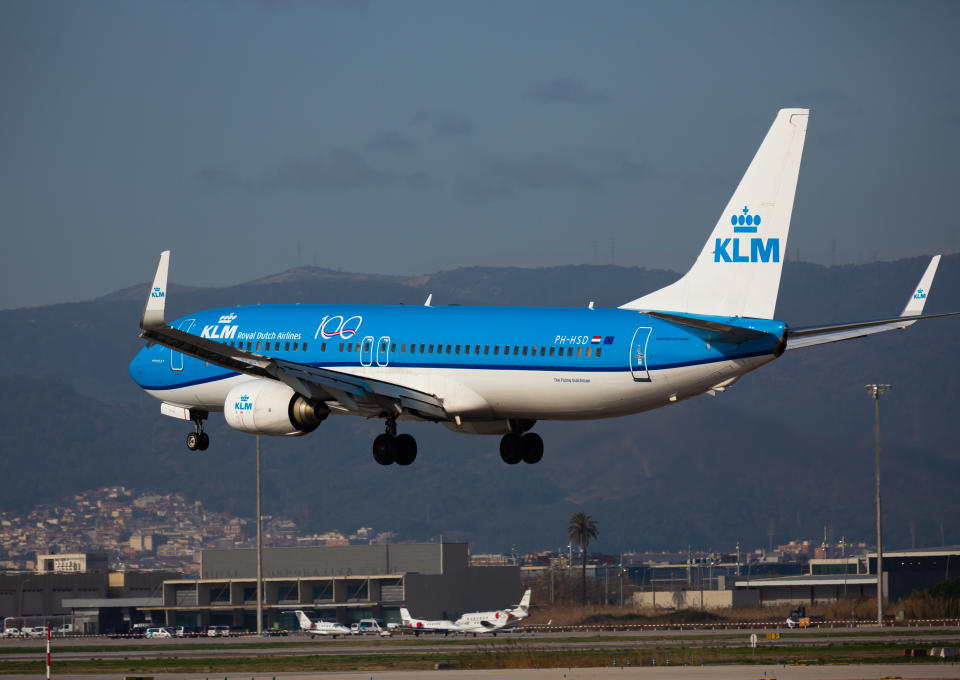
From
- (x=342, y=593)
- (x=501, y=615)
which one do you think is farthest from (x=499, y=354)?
(x=342, y=593)

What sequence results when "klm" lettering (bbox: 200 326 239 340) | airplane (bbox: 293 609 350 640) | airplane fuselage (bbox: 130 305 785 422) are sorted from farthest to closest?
1. airplane (bbox: 293 609 350 640)
2. "klm" lettering (bbox: 200 326 239 340)
3. airplane fuselage (bbox: 130 305 785 422)

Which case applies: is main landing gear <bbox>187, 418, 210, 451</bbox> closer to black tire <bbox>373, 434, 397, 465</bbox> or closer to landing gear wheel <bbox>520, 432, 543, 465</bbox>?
black tire <bbox>373, 434, 397, 465</bbox>

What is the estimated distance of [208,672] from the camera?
249ft

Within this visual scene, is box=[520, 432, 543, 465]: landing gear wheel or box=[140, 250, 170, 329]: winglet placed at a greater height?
box=[140, 250, 170, 329]: winglet

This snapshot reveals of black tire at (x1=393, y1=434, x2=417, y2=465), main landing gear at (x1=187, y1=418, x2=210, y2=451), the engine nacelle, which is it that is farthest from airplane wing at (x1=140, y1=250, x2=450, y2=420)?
main landing gear at (x1=187, y1=418, x2=210, y2=451)

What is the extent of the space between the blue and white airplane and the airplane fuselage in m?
0.05

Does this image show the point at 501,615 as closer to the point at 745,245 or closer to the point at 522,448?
the point at 522,448

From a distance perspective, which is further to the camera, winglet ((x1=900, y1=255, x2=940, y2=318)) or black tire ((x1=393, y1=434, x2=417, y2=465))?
black tire ((x1=393, y1=434, x2=417, y2=465))

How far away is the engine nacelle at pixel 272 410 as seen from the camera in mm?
56500

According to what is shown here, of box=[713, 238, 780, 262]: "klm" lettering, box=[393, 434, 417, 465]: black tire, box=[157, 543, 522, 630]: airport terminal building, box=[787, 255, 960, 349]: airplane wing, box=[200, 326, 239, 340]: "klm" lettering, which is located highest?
box=[713, 238, 780, 262]: "klm" lettering

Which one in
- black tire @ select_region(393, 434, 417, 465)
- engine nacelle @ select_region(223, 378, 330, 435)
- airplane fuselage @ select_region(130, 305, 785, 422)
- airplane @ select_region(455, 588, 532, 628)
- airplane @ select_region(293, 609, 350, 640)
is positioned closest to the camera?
airplane fuselage @ select_region(130, 305, 785, 422)

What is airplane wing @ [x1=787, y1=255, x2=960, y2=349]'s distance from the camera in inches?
1993

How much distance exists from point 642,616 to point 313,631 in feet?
95.8

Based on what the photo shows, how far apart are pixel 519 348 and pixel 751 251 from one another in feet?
29.5
